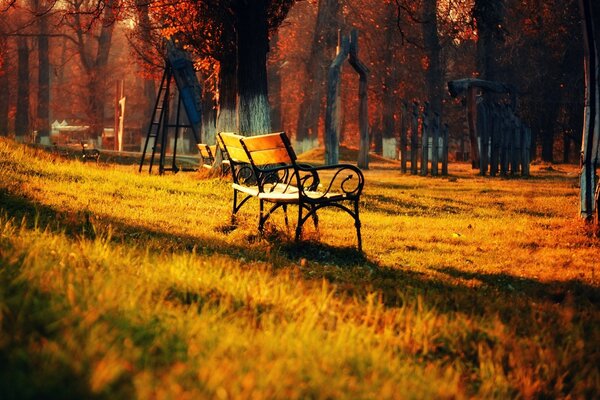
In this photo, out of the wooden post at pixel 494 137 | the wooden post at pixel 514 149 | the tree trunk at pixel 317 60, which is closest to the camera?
the wooden post at pixel 494 137

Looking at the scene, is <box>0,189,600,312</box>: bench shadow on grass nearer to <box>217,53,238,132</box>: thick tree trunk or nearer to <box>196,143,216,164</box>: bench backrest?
<box>196,143,216,164</box>: bench backrest

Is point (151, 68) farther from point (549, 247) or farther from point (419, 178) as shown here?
point (549, 247)

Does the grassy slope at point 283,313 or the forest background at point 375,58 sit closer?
the grassy slope at point 283,313

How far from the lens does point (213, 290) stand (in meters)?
5.41

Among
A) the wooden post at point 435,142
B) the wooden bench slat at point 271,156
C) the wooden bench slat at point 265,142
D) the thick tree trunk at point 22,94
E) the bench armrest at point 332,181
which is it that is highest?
the thick tree trunk at point 22,94

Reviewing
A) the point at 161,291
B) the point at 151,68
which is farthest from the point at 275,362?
the point at 151,68

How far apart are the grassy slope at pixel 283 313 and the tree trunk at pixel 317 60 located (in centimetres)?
3134

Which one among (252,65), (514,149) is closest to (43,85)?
(514,149)

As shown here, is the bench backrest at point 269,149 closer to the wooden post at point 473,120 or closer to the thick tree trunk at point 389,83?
the wooden post at point 473,120

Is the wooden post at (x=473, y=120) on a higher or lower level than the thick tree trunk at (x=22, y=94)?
lower

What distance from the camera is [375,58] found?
47.7 meters

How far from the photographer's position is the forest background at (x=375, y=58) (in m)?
30.0

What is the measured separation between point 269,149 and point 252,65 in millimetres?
8359

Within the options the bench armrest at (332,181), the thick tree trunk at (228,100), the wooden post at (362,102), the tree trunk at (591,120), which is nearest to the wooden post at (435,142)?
the bench armrest at (332,181)
